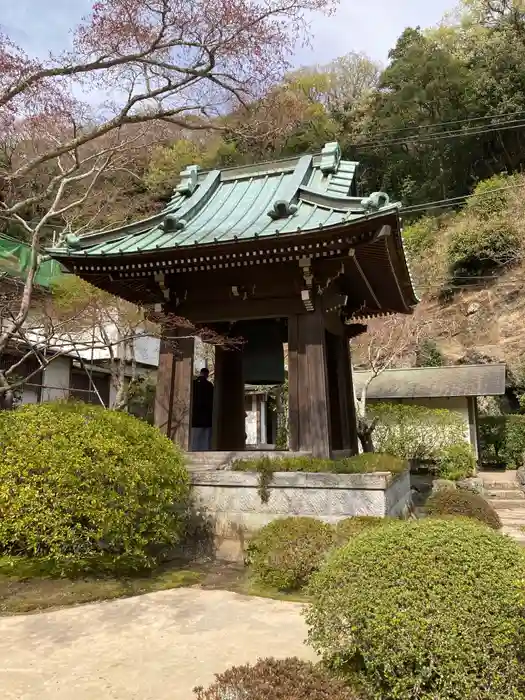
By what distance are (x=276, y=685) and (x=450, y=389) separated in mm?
19446

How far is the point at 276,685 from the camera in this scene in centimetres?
315

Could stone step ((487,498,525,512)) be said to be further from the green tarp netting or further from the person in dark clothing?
the green tarp netting

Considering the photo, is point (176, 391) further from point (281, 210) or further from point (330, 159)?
point (330, 159)

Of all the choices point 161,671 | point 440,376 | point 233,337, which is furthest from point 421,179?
point 161,671

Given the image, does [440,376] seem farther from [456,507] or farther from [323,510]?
[323,510]

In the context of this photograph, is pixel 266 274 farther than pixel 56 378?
No

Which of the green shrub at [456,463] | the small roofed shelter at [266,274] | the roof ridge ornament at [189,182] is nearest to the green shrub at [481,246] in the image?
the green shrub at [456,463]

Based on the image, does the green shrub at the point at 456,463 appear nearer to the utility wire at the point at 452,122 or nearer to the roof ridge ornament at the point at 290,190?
the roof ridge ornament at the point at 290,190

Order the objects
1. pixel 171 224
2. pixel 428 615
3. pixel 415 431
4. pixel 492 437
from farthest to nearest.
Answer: pixel 492 437 → pixel 415 431 → pixel 171 224 → pixel 428 615

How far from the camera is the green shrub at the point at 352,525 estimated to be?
6.83 meters

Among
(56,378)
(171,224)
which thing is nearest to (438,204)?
(56,378)

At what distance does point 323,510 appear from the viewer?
7.65 metres

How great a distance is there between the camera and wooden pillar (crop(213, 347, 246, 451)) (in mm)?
11562

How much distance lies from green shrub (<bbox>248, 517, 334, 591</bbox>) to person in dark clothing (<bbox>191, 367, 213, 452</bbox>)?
4.25 meters
